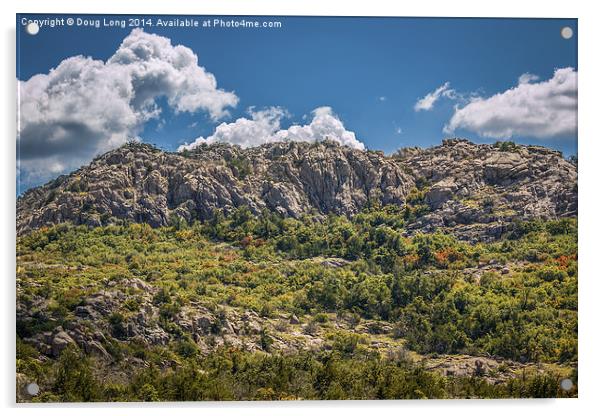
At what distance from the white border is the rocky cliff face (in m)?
0.69

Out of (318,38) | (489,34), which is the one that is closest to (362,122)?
(318,38)

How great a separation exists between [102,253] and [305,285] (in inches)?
144

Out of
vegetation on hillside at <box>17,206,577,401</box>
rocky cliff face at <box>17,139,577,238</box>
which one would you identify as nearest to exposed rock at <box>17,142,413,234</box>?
rocky cliff face at <box>17,139,577,238</box>

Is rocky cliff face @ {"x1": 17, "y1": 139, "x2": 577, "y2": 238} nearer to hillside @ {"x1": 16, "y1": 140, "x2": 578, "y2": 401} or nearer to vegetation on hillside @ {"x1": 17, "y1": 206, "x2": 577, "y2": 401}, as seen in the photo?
hillside @ {"x1": 16, "y1": 140, "x2": 578, "y2": 401}

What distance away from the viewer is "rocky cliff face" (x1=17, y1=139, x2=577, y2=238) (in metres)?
12.9

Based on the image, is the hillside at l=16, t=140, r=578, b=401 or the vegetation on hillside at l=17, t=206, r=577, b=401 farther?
the hillside at l=16, t=140, r=578, b=401

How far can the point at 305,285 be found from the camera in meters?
12.7

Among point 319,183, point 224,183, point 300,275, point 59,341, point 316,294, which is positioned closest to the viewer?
point 59,341

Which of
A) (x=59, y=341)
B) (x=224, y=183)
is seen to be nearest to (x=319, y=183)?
(x=224, y=183)
